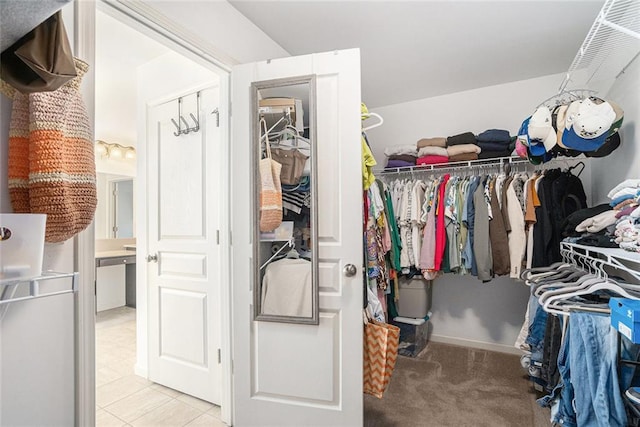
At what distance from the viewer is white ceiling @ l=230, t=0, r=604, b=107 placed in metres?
1.88

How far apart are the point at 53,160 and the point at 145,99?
1793 millimetres

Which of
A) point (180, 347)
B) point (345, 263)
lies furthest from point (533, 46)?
point (180, 347)

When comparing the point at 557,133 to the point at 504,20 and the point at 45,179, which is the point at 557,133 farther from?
the point at 45,179

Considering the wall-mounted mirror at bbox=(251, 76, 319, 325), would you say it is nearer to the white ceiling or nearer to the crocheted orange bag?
the white ceiling

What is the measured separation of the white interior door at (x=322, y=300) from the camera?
1.64m

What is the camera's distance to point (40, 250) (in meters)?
0.74

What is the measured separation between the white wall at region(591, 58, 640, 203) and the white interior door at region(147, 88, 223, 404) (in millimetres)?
2524

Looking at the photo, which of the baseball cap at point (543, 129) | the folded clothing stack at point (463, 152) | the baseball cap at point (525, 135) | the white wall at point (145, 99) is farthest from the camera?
the folded clothing stack at point (463, 152)

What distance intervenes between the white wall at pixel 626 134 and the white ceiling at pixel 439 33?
0.43m

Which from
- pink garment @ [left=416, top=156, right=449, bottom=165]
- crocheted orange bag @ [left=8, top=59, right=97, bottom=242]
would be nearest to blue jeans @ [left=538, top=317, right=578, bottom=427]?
pink garment @ [left=416, top=156, right=449, bottom=165]

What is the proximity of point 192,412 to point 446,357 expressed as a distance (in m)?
2.11

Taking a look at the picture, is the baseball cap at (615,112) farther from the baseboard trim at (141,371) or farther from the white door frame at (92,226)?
the baseboard trim at (141,371)

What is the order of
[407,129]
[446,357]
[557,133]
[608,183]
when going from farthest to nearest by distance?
[407,129], [446,357], [608,183], [557,133]

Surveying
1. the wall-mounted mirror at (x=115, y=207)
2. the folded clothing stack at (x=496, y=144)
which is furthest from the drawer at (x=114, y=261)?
the folded clothing stack at (x=496, y=144)
